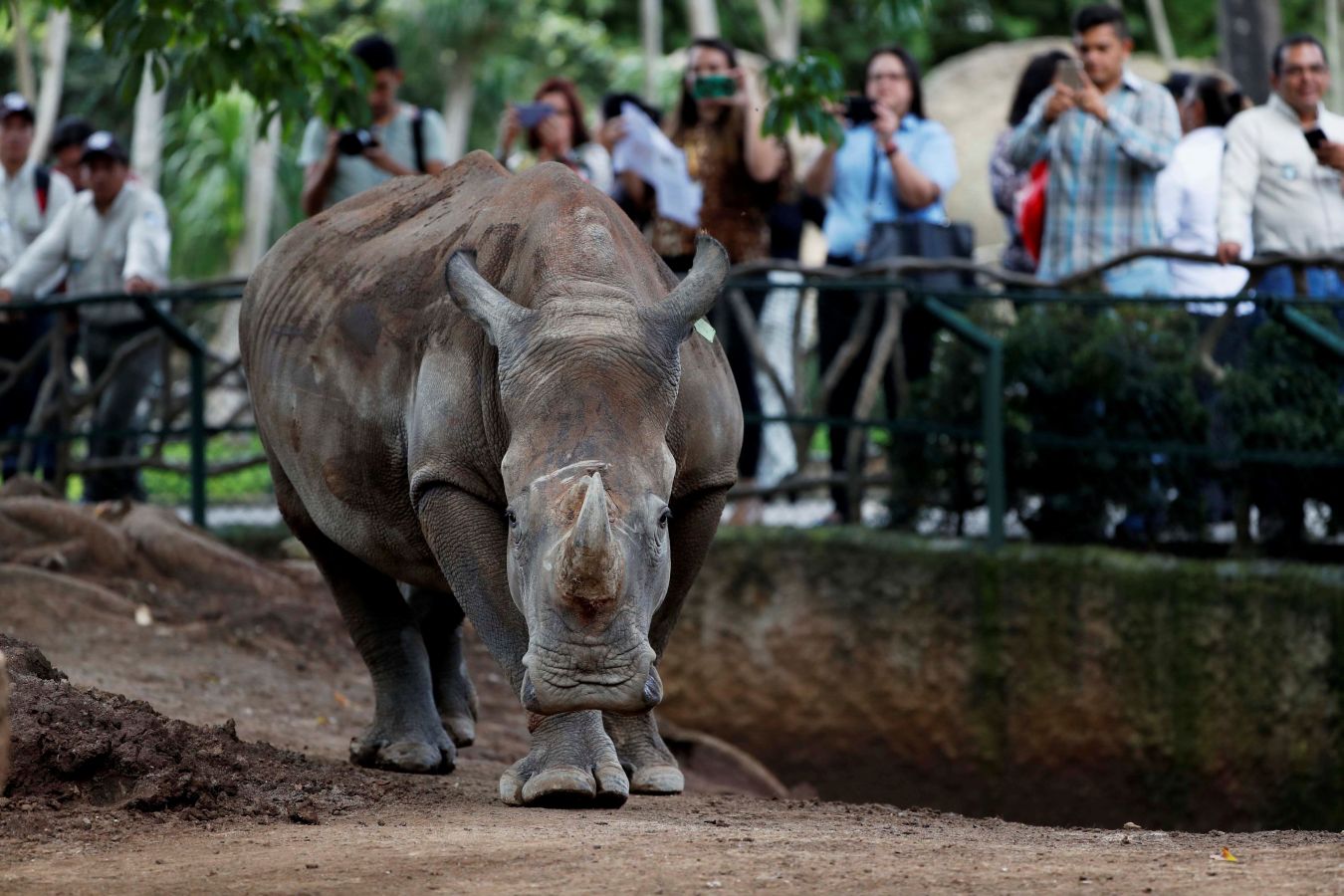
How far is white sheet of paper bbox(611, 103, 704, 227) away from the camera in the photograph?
10195 mm

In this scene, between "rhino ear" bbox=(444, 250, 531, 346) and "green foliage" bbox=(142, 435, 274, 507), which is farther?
"green foliage" bbox=(142, 435, 274, 507)

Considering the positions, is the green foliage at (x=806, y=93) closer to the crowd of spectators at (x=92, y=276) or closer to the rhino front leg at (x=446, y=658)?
the rhino front leg at (x=446, y=658)

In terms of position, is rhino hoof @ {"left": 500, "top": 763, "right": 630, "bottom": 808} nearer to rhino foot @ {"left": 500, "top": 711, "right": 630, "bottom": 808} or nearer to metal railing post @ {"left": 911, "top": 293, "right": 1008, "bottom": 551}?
rhino foot @ {"left": 500, "top": 711, "right": 630, "bottom": 808}

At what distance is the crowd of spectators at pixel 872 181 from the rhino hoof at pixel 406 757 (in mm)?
3725

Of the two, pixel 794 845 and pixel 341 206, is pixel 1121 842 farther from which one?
pixel 341 206

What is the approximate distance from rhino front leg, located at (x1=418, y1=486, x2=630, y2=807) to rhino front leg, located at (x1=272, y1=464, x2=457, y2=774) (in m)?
1.06

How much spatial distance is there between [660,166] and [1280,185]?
289 centimetres

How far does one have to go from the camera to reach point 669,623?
19.9 ft

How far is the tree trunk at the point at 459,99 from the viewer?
101ft

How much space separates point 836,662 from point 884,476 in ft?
3.06

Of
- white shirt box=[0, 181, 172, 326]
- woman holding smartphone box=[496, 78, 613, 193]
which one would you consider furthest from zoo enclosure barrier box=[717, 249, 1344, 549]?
white shirt box=[0, 181, 172, 326]

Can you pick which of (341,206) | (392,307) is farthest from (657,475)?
(341,206)

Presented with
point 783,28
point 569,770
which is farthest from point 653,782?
point 783,28

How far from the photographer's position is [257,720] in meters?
7.83
